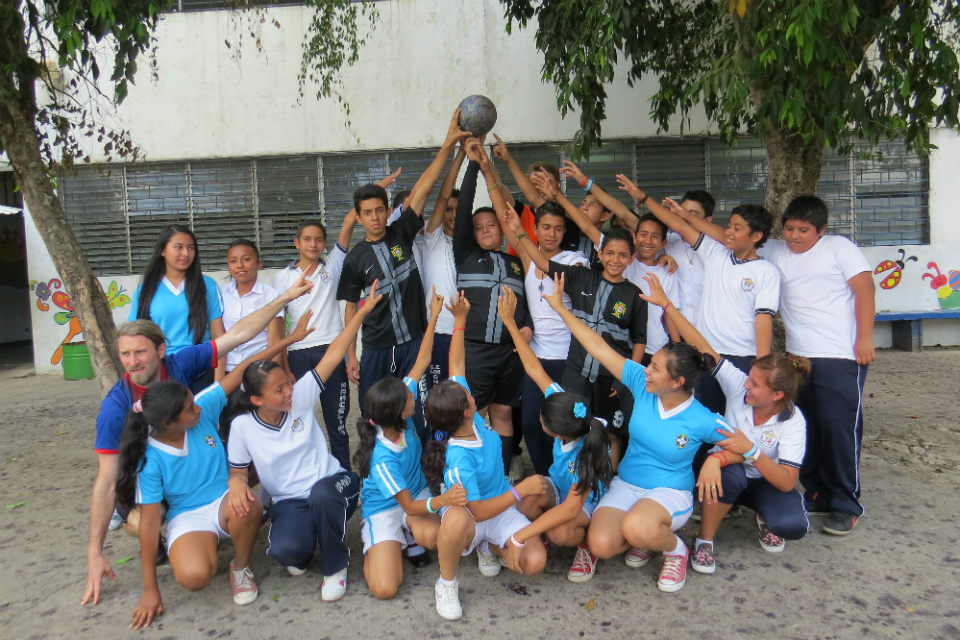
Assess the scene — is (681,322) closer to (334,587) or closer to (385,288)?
(385,288)

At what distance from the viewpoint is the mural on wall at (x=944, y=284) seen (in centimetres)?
850

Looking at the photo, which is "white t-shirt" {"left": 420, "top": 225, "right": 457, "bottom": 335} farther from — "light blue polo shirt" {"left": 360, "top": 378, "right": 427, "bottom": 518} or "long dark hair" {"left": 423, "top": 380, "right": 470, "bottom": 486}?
"long dark hair" {"left": 423, "top": 380, "right": 470, "bottom": 486}

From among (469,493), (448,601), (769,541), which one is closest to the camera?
(448,601)

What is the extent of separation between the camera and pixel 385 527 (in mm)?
3211

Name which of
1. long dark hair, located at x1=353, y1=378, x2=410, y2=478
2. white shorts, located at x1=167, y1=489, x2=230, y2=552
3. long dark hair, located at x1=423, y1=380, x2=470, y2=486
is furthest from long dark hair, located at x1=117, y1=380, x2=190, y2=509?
long dark hair, located at x1=423, y1=380, x2=470, y2=486

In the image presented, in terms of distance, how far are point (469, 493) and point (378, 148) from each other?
623 cm

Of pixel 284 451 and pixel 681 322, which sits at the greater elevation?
pixel 681 322

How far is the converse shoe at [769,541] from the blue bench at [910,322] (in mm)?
5954

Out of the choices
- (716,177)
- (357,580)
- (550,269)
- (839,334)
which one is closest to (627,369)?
(550,269)

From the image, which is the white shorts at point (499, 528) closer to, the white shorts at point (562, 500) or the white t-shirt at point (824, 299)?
the white shorts at point (562, 500)

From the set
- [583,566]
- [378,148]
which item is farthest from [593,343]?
[378,148]

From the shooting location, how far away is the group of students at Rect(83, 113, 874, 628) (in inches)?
121

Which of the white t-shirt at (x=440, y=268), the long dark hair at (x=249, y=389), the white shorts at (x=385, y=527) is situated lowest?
the white shorts at (x=385, y=527)

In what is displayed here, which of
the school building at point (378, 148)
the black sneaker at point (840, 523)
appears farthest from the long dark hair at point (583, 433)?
the school building at point (378, 148)
